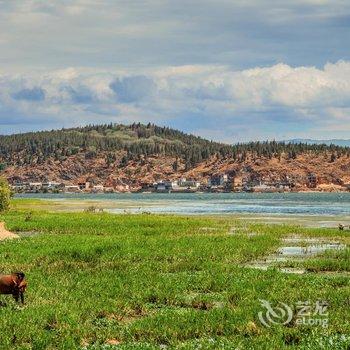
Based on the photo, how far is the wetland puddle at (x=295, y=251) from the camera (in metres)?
33.2

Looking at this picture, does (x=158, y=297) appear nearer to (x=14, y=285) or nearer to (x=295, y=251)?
(x=14, y=285)

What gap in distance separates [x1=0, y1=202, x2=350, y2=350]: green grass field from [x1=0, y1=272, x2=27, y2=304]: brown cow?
1.37ft

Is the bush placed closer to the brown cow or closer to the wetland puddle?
the wetland puddle

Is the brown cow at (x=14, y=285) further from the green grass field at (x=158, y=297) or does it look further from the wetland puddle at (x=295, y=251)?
the wetland puddle at (x=295, y=251)

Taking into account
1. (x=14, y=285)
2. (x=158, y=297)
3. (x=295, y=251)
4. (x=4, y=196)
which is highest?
(x=14, y=285)

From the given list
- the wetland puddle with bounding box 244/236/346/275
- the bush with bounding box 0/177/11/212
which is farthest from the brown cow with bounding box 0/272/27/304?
the bush with bounding box 0/177/11/212

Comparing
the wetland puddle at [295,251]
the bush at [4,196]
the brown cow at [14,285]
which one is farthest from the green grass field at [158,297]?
the bush at [4,196]

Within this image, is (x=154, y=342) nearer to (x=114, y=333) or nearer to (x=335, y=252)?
(x=114, y=333)

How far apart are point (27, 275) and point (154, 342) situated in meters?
11.8

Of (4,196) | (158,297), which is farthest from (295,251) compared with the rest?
(4,196)

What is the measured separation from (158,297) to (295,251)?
19.8 meters

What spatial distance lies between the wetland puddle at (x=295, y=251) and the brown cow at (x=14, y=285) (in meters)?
13.8

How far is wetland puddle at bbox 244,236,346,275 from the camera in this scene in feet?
109

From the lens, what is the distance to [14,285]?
21500 millimetres
